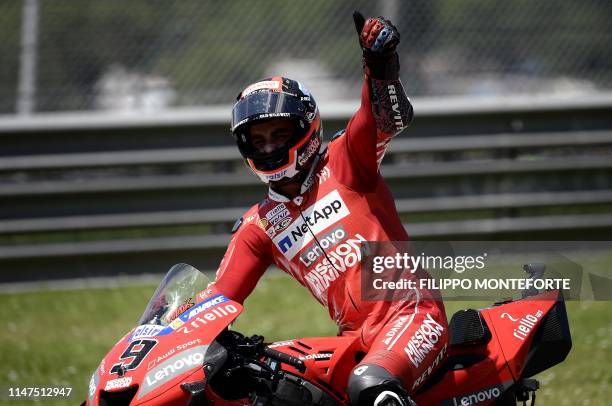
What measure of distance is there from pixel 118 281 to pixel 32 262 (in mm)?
903

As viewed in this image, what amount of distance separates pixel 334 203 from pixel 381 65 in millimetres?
733

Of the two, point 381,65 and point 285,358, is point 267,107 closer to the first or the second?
point 381,65

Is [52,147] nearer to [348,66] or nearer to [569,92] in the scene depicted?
[348,66]

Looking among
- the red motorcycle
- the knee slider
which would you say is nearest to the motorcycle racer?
the red motorcycle

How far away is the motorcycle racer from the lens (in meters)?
4.77

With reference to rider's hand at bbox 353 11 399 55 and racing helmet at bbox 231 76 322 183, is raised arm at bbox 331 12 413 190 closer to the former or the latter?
rider's hand at bbox 353 11 399 55

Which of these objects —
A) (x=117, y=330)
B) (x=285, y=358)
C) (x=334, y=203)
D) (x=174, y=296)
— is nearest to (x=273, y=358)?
(x=285, y=358)

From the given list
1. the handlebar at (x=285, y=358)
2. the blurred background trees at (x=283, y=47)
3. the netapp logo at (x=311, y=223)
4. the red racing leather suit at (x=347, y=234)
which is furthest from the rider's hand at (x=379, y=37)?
the blurred background trees at (x=283, y=47)

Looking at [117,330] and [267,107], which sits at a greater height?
[267,107]

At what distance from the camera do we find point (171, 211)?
10.6 m

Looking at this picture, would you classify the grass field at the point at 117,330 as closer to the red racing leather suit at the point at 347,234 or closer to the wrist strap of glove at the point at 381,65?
the red racing leather suit at the point at 347,234

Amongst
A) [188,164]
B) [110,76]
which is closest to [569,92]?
[188,164]

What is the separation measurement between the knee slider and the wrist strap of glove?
4.62 ft

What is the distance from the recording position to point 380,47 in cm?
471
